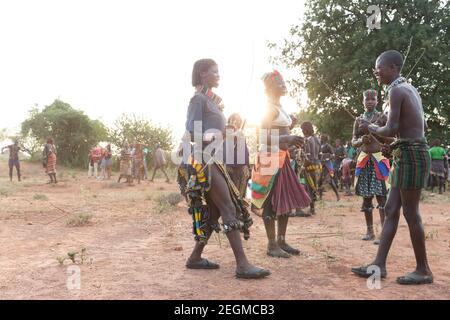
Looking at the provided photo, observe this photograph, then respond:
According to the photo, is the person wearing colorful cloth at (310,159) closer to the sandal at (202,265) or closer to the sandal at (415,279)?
the sandal at (202,265)

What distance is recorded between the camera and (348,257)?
4.71 m

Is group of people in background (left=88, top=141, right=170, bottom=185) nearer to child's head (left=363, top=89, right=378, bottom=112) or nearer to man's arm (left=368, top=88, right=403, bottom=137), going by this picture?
child's head (left=363, top=89, right=378, bottom=112)

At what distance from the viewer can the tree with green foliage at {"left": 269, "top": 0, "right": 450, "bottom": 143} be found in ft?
56.0

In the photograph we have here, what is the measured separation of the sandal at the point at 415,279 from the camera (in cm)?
361

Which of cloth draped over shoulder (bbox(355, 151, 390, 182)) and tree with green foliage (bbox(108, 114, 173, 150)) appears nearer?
cloth draped over shoulder (bbox(355, 151, 390, 182))

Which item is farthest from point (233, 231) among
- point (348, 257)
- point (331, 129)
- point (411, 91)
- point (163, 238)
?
point (331, 129)

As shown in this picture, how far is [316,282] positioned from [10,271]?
2.87 m

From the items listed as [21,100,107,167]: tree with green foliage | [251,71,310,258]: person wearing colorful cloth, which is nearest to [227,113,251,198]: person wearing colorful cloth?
[251,71,310,258]: person wearing colorful cloth

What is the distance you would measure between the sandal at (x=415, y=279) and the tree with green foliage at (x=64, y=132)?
29548 mm

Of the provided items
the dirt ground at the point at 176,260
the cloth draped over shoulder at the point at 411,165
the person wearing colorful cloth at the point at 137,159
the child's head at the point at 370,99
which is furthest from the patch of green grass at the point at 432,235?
the person wearing colorful cloth at the point at 137,159

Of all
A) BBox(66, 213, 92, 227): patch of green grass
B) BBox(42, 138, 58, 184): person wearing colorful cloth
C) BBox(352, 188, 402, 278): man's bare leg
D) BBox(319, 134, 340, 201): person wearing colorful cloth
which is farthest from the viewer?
BBox(42, 138, 58, 184): person wearing colorful cloth

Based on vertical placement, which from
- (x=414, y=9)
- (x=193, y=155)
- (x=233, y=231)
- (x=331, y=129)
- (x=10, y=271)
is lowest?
(x=10, y=271)

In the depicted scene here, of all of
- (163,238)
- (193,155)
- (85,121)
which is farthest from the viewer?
(85,121)
